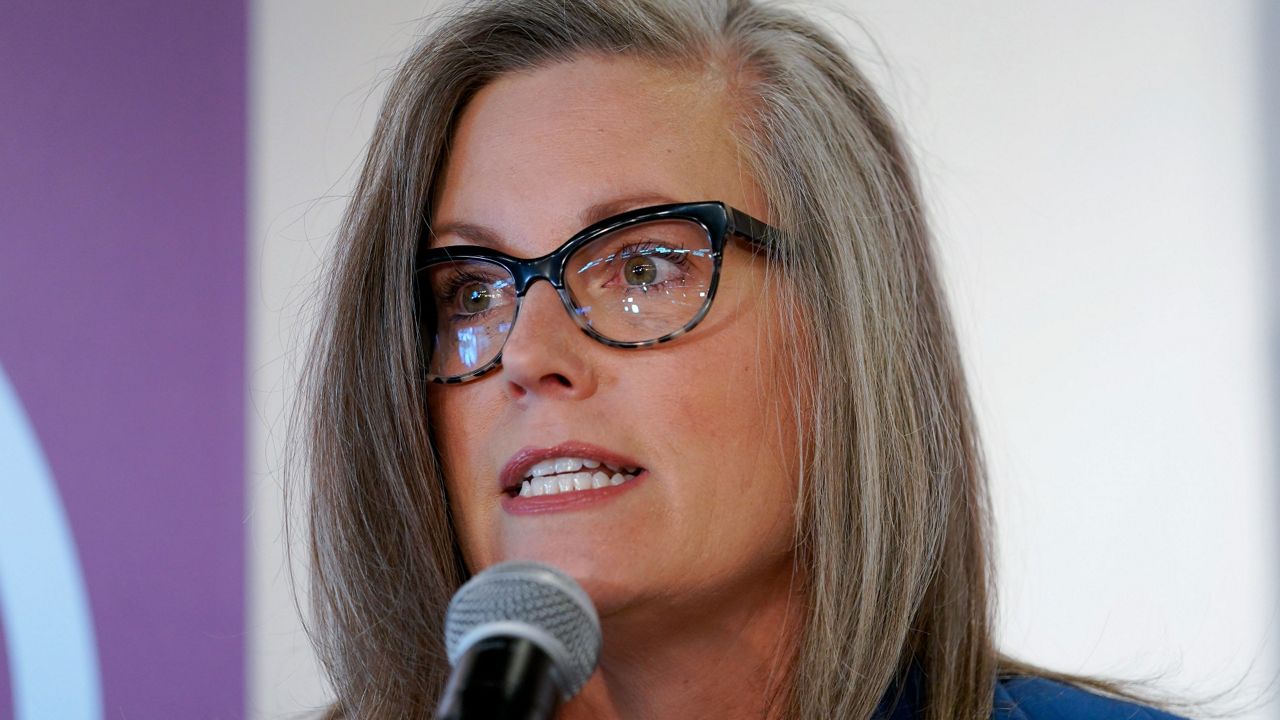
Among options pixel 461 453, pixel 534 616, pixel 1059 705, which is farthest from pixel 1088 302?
pixel 534 616

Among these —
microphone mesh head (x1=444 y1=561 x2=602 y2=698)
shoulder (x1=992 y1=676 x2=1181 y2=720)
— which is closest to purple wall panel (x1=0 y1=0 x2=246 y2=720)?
microphone mesh head (x1=444 y1=561 x2=602 y2=698)

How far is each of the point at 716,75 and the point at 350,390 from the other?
26.4 inches

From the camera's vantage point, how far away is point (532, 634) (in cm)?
75

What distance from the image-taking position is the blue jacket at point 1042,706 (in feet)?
4.73

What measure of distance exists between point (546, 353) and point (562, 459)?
122 mm

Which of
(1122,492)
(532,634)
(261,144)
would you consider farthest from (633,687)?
(261,144)

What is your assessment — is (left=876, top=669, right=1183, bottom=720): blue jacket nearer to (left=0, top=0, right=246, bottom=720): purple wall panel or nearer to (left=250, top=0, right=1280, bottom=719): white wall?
(left=250, top=0, right=1280, bottom=719): white wall

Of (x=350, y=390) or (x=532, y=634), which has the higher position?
(x=350, y=390)

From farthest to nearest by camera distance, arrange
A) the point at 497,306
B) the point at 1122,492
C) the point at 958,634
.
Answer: the point at 1122,492 → the point at 958,634 → the point at 497,306

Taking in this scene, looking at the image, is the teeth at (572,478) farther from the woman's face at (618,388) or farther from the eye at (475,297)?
the eye at (475,297)

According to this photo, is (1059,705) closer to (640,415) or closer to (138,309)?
(640,415)

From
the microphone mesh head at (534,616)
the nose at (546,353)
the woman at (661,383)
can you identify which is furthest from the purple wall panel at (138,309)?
the microphone mesh head at (534,616)

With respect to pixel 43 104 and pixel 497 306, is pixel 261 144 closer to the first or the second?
pixel 43 104

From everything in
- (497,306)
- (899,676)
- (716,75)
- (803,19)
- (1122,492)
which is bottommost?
(899,676)
